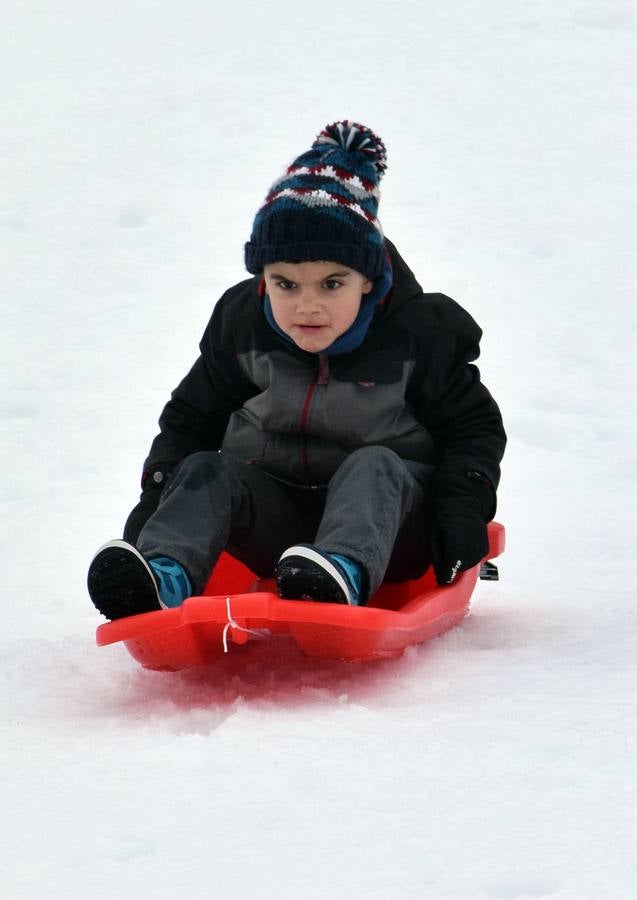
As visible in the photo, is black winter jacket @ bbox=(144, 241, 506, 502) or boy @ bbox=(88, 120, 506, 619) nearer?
boy @ bbox=(88, 120, 506, 619)

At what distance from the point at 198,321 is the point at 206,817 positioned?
378 cm

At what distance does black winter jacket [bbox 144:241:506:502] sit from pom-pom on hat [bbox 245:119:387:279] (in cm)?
14

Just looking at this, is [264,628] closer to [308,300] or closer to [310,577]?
[310,577]

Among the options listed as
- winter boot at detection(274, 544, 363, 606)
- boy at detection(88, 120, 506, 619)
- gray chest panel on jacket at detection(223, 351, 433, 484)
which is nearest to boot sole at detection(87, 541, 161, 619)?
boy at detection(88, 120, 506, 619)

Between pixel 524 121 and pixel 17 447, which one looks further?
pixel 524 121

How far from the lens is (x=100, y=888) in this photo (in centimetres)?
175

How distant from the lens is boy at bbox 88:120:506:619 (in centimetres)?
278

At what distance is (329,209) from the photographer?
2842 millimetres

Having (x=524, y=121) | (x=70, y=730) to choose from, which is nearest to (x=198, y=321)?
(x=524, y=121)

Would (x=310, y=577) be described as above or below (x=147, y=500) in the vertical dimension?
above

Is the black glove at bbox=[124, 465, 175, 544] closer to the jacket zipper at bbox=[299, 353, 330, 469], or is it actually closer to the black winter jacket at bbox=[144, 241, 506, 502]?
the black winter jacket at bbox=[144, 241, 506, 502]

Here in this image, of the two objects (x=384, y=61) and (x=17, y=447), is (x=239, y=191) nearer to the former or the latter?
(x=384, y=61)

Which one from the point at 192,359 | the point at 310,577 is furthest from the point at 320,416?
Answer: the point at 192,359

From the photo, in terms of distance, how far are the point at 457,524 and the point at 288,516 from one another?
1.20ft
